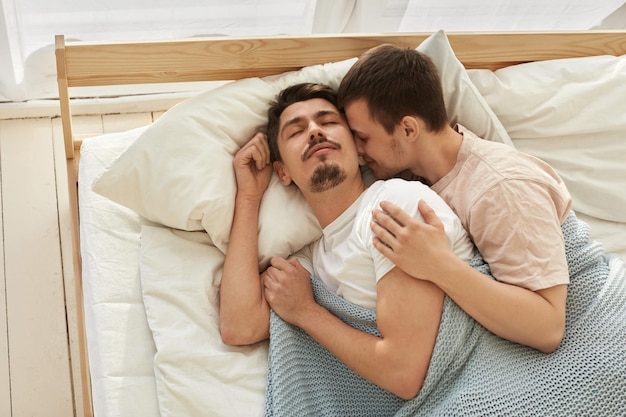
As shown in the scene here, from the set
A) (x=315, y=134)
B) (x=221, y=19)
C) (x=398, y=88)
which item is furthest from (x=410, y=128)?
(x=221, y=19)

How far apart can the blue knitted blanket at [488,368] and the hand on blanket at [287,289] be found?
0.02 metres

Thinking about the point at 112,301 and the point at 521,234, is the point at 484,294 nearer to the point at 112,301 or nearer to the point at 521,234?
the point at 521,234

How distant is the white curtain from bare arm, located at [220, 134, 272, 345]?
597 mm

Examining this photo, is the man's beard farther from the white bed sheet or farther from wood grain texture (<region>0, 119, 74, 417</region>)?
wood grain texture (<region>0, 119, 74, 417</region>)

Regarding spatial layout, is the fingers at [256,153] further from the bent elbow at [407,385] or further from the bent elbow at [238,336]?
the bent elbow at [407,385]

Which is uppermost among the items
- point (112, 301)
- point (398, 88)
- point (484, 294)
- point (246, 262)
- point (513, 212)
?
point (398, 88)

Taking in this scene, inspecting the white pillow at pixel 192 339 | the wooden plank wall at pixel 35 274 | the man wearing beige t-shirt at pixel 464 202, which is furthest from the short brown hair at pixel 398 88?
the wooden plank wall at pixel 35 274

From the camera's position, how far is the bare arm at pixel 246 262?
4.80ft

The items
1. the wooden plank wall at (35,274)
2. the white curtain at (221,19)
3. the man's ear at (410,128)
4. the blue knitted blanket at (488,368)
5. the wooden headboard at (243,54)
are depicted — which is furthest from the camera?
the white curtain at (221,19)

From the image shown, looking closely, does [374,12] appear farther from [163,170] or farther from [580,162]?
[163,170]

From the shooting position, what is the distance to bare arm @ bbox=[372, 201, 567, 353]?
4.41 ft

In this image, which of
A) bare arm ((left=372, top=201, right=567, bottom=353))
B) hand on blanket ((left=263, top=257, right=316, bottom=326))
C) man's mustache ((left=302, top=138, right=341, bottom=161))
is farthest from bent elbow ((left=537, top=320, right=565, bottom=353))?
man's mustache ((left=302, top=138, right=341, bottom=161))

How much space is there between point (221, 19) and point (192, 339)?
959 millimetres

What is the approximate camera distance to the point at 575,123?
5.74 ft
